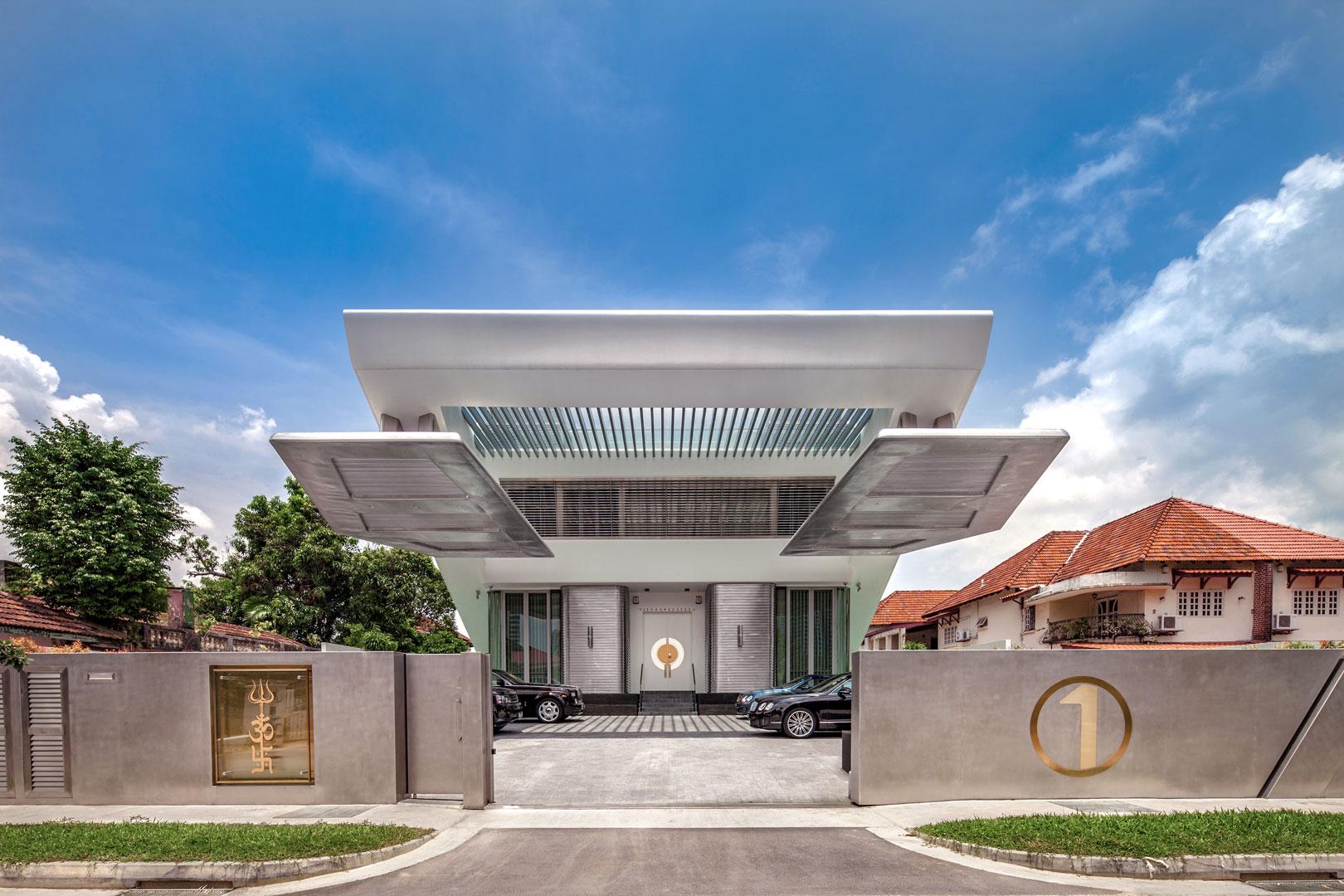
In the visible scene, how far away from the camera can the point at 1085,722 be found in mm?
9562

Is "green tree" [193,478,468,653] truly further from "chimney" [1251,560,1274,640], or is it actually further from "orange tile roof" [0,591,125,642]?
"chimney" [1251,560,1274,640]

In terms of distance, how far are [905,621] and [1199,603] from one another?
2167 cm

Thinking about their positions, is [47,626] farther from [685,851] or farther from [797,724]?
[797,724]

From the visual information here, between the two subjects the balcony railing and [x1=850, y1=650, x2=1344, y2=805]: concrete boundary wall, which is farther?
the balcony railing

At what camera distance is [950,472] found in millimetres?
14086

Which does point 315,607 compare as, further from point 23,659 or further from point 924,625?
point 924,625

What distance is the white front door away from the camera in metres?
24.9

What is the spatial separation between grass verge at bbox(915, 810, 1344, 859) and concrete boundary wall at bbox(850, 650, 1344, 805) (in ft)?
3.61

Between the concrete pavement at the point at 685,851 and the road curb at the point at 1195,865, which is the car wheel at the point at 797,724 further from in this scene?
the road curb at the point at 1195,865

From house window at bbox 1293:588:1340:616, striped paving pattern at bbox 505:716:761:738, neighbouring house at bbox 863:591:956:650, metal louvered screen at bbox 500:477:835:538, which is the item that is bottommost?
neighbouring house at bbox 863:591:956:650

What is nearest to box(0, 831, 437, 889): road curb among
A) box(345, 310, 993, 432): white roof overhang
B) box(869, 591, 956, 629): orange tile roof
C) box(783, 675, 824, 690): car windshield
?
box(345, 310, 993, 432): white roof overhang

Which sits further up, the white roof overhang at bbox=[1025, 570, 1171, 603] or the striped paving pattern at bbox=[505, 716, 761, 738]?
the white roof overhang at bbox=[1025, 570, 1171, 603]

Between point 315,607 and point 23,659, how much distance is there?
71.8ft

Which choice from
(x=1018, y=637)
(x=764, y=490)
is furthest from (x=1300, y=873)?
(x=1018, y=637)
